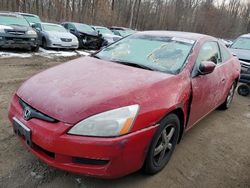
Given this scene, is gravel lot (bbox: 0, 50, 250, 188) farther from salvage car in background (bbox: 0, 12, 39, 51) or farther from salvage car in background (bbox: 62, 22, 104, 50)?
salvage car in background (bbox: 62, 22, 104, 50)

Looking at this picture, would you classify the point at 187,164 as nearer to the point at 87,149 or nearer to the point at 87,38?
the point at 87,149

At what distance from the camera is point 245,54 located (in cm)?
792

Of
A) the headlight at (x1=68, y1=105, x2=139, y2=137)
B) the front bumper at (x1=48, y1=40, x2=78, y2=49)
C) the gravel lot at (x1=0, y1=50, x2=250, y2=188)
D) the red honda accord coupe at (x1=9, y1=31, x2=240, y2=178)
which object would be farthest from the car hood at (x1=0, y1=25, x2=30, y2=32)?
the headlight at (x1=68, y1=105, x2=139, y2=137)

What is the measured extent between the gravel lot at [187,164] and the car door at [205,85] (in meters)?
0.41

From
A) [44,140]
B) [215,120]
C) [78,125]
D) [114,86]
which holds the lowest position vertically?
[215,120]

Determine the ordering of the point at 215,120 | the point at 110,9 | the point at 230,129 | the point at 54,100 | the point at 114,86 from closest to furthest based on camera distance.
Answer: the point at 54,100 < the point at 114,86 < the point at 230,129 < the point at 215,120 < the point at 110,9

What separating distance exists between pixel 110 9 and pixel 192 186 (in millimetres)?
39539

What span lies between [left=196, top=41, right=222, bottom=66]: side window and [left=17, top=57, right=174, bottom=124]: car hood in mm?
853

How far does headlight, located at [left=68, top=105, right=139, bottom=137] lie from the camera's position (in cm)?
221

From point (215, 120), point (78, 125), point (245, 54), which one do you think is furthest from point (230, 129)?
point (245, 54)

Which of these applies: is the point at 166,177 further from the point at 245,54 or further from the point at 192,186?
the point at 245,54

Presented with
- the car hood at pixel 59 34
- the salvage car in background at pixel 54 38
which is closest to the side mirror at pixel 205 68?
the salvage car in background at pixel 54 38

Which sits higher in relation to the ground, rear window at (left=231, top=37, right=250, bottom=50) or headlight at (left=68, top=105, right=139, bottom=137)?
rear window at (left=231, top=37, right=250, bottom=50)

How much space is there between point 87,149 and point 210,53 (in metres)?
2.65
